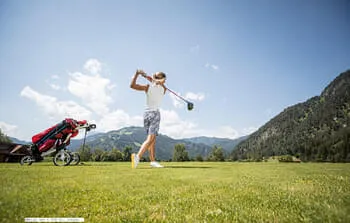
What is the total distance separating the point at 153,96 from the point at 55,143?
5323 mm

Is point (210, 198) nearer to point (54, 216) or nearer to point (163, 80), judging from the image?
point (54, 216)

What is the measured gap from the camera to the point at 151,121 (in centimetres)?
995

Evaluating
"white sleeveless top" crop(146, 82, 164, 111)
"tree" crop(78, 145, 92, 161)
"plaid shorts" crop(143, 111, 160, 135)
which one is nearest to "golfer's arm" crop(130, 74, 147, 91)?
"white sleeveless top" crop(146, 82, 164, 111)

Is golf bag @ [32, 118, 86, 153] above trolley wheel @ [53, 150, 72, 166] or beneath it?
above

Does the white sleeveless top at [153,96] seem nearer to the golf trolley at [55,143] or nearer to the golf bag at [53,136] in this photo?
the golf trolley at [55,143]

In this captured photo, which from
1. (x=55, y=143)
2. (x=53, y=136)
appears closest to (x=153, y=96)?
(x=53, y=136)

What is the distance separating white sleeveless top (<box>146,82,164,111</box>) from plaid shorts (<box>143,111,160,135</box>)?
0.26 metres

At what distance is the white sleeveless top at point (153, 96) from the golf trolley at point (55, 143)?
12.2 feet

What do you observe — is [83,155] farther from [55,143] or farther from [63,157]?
[55,143]

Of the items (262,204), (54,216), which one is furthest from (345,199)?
(54,216)

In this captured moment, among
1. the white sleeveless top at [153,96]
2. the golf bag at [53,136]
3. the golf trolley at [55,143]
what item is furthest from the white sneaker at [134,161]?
the golf bag at [53,136]

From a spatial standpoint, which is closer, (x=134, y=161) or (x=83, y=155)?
(x=134, y=161)

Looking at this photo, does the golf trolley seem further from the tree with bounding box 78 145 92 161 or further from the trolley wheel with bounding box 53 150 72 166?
the tree with bounding box 78 145 92 161

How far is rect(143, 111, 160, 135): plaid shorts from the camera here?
9836 mm
